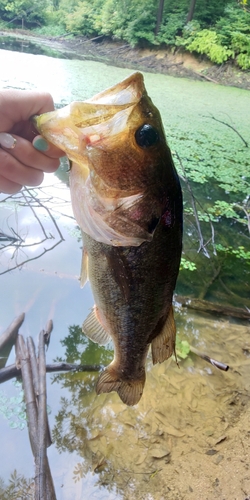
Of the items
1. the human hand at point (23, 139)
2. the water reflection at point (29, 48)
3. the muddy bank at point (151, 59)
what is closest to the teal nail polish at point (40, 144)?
the human hand at point (23, 139)

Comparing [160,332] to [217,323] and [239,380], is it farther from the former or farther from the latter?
[217,323]

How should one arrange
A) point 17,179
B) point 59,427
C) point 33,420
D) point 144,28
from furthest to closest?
point 144,28, point 59,427, point 33,420, point 17,179

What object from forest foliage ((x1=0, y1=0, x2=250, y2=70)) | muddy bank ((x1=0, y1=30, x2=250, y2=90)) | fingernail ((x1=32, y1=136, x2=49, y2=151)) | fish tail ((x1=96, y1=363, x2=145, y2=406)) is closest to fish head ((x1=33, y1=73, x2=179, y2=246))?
fingernail ((x1=32, y1=136, x2=49, y2=151))

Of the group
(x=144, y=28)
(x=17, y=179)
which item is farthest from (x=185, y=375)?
(x=144, y=28)

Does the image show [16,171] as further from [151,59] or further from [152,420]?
[151,59]

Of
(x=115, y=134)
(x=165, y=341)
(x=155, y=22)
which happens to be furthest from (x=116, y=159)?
(x=155, y=22)

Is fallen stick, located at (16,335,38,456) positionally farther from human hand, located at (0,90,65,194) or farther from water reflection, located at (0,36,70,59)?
water reflection, located at (0,36,70,59)

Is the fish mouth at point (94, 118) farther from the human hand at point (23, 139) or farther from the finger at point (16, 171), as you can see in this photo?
the finger at point (16, 171)
